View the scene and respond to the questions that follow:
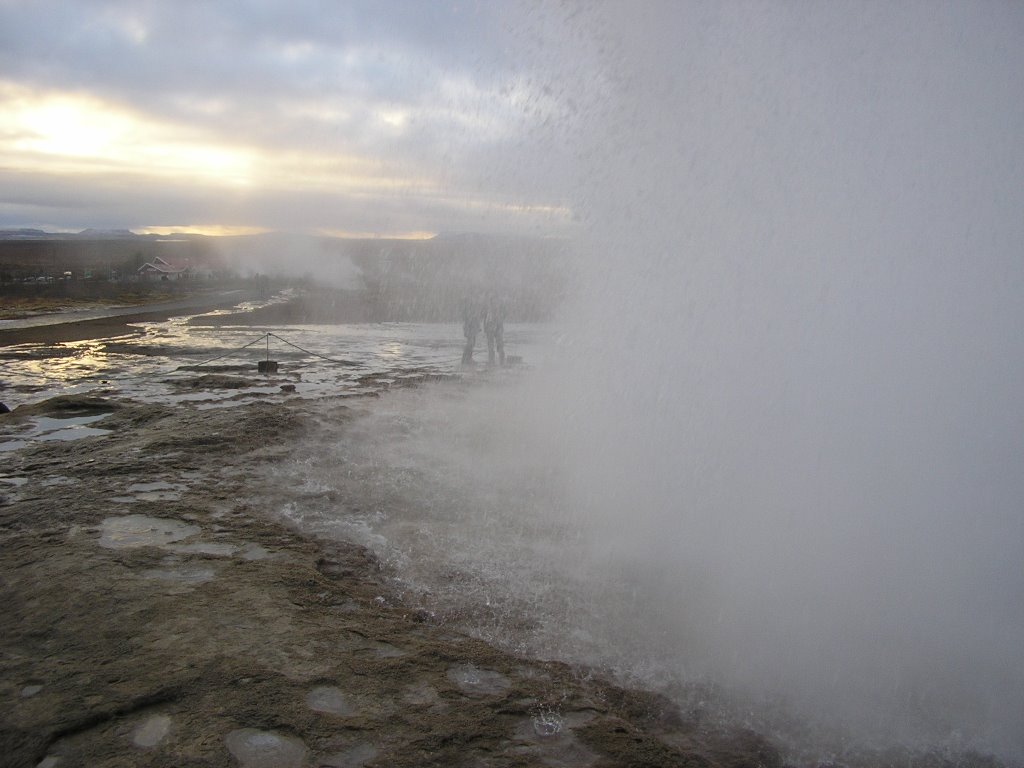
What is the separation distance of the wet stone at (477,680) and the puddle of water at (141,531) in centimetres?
255

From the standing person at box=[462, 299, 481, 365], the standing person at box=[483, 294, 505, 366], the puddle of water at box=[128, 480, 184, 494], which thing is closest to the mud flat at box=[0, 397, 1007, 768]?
the puddle of water at box=[128, 480, 184, 494]

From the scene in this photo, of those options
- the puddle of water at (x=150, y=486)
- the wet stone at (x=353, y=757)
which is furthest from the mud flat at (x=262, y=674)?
the puddle of water at (x=150, y=486)

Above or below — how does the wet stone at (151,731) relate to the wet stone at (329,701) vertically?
below

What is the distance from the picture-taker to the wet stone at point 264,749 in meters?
2.43

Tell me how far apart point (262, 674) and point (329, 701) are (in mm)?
374

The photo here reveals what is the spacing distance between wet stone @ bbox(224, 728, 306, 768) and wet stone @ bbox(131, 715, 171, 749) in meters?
0.26

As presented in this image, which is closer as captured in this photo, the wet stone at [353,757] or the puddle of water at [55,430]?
the wet stone at [353,757]

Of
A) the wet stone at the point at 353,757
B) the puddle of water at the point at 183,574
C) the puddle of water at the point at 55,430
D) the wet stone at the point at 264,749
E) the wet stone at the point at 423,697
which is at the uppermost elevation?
the wet stone at the point at 353,757

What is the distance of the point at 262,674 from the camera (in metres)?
2.95

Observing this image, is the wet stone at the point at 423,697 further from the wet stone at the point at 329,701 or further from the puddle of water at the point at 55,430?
the puddle of water at the point at 55,430

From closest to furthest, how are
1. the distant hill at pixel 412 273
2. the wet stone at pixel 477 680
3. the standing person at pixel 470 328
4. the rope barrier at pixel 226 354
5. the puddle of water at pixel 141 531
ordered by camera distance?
the wet stone at pixel 477 680 < the puddle of water at pixel 141 531 < the rope barrier at pixel 226 354 < the standing person at pixel 470 328 < the distant hill at pixel 412 273

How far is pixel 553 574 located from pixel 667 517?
1255mm

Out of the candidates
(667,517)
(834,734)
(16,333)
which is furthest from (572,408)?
(16,333)

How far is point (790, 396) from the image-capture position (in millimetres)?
5270
